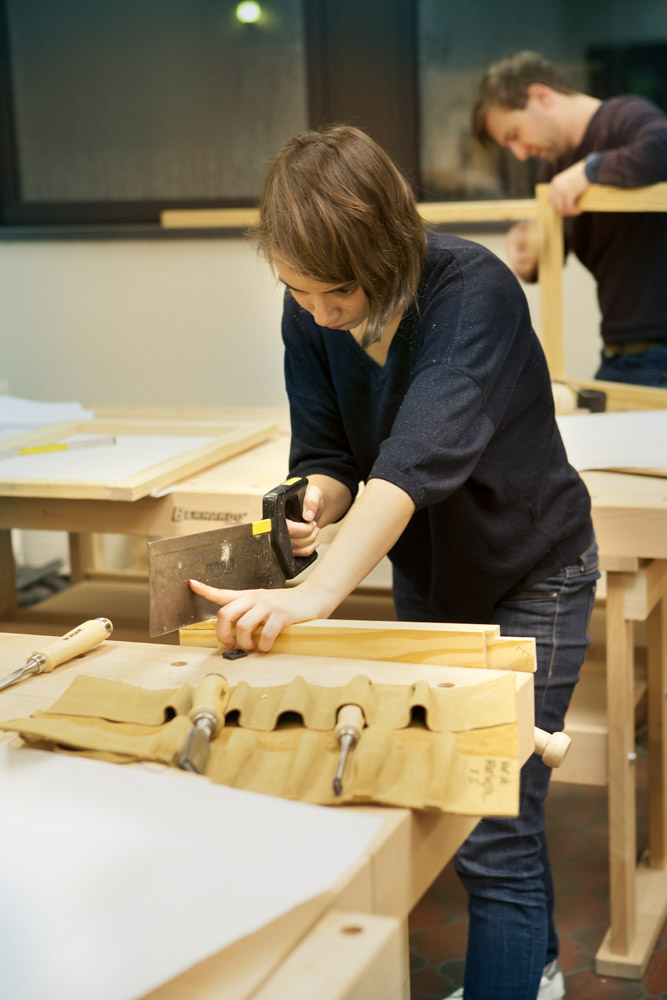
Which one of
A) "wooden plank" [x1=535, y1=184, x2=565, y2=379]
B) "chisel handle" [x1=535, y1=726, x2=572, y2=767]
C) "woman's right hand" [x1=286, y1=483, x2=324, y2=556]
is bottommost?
"chisel handle" [x1=535, y1=726, x2=572, y2=767]

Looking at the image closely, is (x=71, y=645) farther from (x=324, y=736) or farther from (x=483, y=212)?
(x=483, y=212)

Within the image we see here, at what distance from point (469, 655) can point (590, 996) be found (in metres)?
0.99

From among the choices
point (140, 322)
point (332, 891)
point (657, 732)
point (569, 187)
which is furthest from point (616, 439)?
point (140, 322)

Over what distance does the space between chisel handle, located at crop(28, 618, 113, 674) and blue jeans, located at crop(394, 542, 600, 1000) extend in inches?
20.2

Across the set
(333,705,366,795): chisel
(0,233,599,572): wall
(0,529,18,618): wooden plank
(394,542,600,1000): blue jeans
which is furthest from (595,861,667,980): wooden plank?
(0,233,599,572): wall

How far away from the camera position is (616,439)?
1.88 metres

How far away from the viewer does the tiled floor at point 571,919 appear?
1688mm

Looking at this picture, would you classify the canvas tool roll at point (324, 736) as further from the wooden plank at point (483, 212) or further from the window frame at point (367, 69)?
the window frame at point (367, 69)

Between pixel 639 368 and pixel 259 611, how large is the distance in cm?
165

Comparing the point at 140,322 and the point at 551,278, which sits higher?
the point at 551,278

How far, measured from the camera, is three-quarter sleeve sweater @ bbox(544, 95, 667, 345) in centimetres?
244

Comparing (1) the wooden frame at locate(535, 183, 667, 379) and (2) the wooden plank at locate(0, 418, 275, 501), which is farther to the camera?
(1) the wooden frame at locate(535, 183, 667, 379)

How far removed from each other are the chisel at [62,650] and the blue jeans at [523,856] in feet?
1.69

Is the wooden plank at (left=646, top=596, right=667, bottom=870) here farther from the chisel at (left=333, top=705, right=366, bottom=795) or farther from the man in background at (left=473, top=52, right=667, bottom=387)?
the chisel at (left=333, top=705, right=366, bottom=795)
